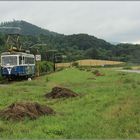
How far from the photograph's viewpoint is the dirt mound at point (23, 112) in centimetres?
1455

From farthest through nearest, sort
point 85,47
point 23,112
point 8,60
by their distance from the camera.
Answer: point 85,47 < point 8,60 < point 23,112

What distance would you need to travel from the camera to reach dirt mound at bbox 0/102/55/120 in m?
14.6

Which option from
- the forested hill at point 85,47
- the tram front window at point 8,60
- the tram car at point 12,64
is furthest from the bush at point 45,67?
the forested hill at point 85,47

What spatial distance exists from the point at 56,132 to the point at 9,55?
1376 inches

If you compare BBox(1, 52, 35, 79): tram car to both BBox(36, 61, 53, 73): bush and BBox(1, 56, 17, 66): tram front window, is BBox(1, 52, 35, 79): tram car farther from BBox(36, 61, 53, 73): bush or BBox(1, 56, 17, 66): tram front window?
BBox(36, 61, 53, 73): bush

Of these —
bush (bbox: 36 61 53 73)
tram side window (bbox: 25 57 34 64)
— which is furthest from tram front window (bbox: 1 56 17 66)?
bush (bbox: 36 61 53 73)

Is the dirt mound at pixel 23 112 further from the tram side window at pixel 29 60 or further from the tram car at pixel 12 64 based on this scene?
the tram side window at pixel 29 60

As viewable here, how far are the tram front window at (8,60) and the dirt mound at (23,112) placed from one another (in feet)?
101

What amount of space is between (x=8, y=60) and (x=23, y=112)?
32.2 m

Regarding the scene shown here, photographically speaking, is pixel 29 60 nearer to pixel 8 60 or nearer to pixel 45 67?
pixel 8 60

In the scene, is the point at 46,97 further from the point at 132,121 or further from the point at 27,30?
the point at 27,30

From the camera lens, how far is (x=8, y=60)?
46500mm

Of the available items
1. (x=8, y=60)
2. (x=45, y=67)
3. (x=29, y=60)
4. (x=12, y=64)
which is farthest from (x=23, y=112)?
(x=45, y=67)

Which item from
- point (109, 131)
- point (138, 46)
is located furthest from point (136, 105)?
point (138, 46)
